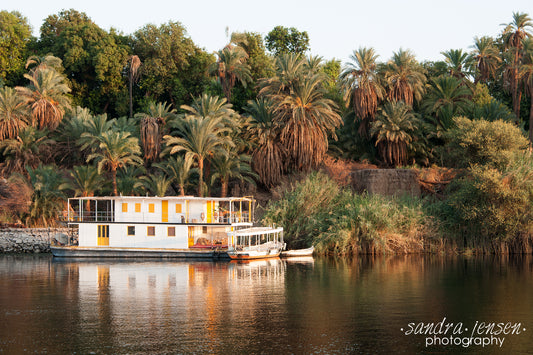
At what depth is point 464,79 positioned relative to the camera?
233ft

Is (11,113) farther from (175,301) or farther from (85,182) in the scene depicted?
(175,301)

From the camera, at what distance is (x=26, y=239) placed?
5569 cm

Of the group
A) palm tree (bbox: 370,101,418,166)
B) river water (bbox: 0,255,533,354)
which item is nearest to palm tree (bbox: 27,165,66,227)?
river water (bbox: 0,255,533,354)

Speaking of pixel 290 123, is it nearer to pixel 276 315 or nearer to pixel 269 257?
pixel 269 257

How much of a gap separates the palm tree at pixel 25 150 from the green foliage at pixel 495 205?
39690 millimetres

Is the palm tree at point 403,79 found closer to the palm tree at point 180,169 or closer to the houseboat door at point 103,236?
the palm tree at point 180,169

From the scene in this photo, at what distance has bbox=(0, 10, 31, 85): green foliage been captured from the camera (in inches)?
3039

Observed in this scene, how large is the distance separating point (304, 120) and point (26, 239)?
26.6 metres

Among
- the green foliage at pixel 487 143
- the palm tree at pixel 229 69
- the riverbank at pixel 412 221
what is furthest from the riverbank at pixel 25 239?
the green foliage at pixel 487 143

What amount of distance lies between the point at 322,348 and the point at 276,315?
214 inches

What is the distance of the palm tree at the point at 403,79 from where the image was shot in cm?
6444

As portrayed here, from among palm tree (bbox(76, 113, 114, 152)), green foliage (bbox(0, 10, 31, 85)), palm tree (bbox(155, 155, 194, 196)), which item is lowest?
palm tree (bbox(155, 155, 194, 196))

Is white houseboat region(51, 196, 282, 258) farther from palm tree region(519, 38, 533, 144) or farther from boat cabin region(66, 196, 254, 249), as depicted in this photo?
palm tree region(519, 38, 533, 144)

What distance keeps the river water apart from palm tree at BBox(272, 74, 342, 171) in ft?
54.9
